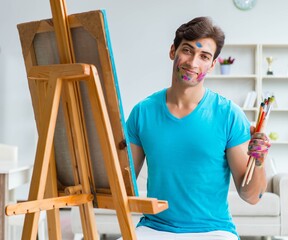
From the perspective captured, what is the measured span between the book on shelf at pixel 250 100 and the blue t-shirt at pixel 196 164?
464cm

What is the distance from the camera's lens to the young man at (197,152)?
6.03ft

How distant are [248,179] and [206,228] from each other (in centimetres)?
21

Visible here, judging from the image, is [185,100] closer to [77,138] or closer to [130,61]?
[77,138]

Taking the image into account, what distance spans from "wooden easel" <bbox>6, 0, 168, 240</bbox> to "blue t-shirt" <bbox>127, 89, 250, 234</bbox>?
291 millimetres

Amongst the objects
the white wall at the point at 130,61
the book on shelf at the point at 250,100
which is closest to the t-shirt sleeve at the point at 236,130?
the book on shelf at the point at 250,100

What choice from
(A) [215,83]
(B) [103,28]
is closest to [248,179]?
(B) [103,28]

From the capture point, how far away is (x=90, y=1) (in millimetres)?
6750

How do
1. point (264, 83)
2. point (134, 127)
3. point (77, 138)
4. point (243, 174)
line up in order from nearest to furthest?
point (77, 138), point (243, 174), point (134, 127), point (264, 83)

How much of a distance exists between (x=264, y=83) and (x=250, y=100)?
327mm

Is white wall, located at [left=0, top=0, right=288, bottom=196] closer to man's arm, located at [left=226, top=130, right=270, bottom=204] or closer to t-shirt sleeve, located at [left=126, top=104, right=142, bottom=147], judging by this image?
t-shirt sleeve, located at [left=126, top=104, right=142, bottom=147]

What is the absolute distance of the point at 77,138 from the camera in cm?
164

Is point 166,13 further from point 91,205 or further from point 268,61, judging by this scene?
point 91,205

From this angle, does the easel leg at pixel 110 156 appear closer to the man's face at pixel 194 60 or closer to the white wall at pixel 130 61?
the man's face at pixel 194 60

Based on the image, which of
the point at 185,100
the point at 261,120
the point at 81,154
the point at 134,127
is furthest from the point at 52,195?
the point at 261,120
